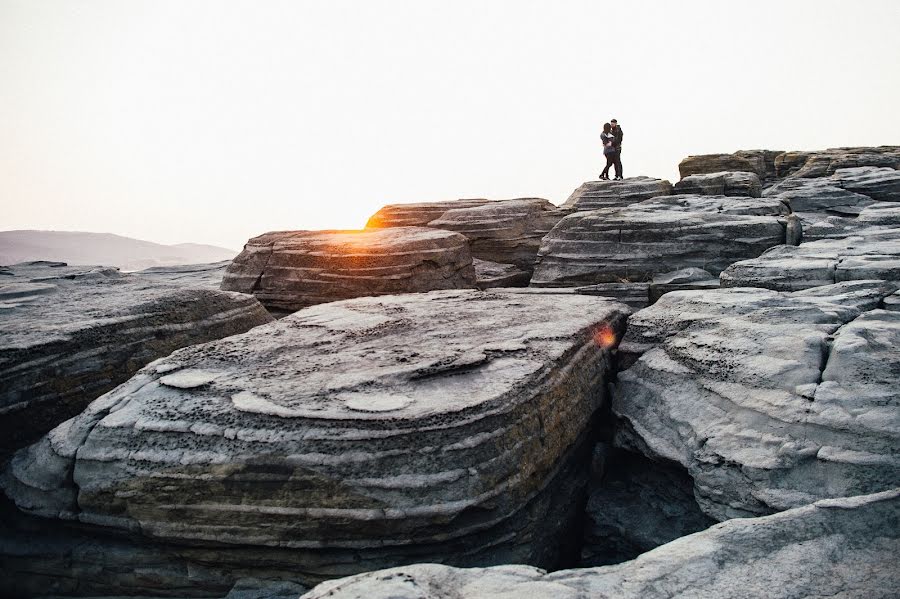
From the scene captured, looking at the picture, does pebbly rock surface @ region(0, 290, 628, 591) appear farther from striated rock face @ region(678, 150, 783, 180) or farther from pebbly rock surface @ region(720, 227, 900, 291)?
striated rock face @ region(678, 150, 783, 180)

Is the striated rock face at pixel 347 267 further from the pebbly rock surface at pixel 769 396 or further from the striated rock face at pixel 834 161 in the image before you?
the striated rock face at pixel 834 161

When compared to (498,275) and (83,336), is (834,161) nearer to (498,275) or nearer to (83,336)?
(498,275)

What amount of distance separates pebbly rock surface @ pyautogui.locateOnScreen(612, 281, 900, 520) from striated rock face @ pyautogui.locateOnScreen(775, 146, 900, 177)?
644 inches

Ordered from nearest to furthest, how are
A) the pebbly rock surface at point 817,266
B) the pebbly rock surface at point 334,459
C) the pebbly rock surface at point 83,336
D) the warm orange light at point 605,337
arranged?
the pebbly rock surface at point 334,459 < the pebbly rock surface at point 83,336 < the warm orange light at point 605,337 < the pebbly rock surface at point 817,266

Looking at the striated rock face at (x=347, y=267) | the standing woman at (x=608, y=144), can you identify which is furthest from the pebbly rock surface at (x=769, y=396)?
the standing woman at (x=608, y=144)

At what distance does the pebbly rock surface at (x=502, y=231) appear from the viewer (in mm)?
9828

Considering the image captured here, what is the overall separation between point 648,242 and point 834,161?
16.0m

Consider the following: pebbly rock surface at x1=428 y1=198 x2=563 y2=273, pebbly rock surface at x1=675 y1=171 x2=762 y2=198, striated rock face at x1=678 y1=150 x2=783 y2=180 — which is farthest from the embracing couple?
pebbly rock surface at x1=428 y1=198 x2=563 y2=273

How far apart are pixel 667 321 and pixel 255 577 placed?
9.56ft

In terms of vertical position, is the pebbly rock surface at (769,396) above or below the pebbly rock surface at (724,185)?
below

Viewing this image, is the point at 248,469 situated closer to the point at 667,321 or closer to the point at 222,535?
the point at 222,535

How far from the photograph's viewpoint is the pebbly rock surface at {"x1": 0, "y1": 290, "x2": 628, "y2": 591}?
260 cm

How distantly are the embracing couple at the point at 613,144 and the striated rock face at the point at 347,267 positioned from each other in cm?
903

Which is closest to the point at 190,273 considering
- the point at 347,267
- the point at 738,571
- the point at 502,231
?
the point at 347,267
